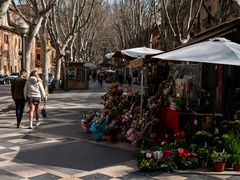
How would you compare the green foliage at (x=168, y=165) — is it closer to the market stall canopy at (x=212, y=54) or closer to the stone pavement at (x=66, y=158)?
the stone pavement at (x=66, y=158)

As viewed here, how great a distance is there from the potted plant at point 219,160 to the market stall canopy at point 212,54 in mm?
1638

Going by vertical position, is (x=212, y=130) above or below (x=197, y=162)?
above

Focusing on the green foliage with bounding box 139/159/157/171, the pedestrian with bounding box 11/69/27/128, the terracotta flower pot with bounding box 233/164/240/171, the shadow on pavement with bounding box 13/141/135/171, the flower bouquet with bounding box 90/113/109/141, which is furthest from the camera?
the pedestrian with bounding box 11/69/27/128

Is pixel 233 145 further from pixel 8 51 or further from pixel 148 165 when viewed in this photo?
pixel 8 51

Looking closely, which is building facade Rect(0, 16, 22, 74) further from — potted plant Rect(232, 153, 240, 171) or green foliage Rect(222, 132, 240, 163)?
potted plant Rect(232, 153, 240, 171)

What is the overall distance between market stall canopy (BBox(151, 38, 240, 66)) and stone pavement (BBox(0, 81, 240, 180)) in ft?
6.14

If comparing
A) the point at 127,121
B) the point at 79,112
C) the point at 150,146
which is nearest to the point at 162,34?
the point at 79,112

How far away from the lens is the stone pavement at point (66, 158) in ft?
21.0

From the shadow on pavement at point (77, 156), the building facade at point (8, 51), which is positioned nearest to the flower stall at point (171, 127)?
the shadow on pavement at point (77, 156)

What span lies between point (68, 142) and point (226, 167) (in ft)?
12.7

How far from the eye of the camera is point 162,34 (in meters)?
24.7

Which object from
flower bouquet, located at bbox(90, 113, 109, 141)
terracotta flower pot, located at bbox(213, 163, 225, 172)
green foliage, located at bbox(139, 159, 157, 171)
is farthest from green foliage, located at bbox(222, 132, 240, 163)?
flower bouquet, located at bbox(90, 113, 109, 141)

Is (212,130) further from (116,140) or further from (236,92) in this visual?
(116,140)

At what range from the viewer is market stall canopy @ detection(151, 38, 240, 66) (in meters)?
6.33
